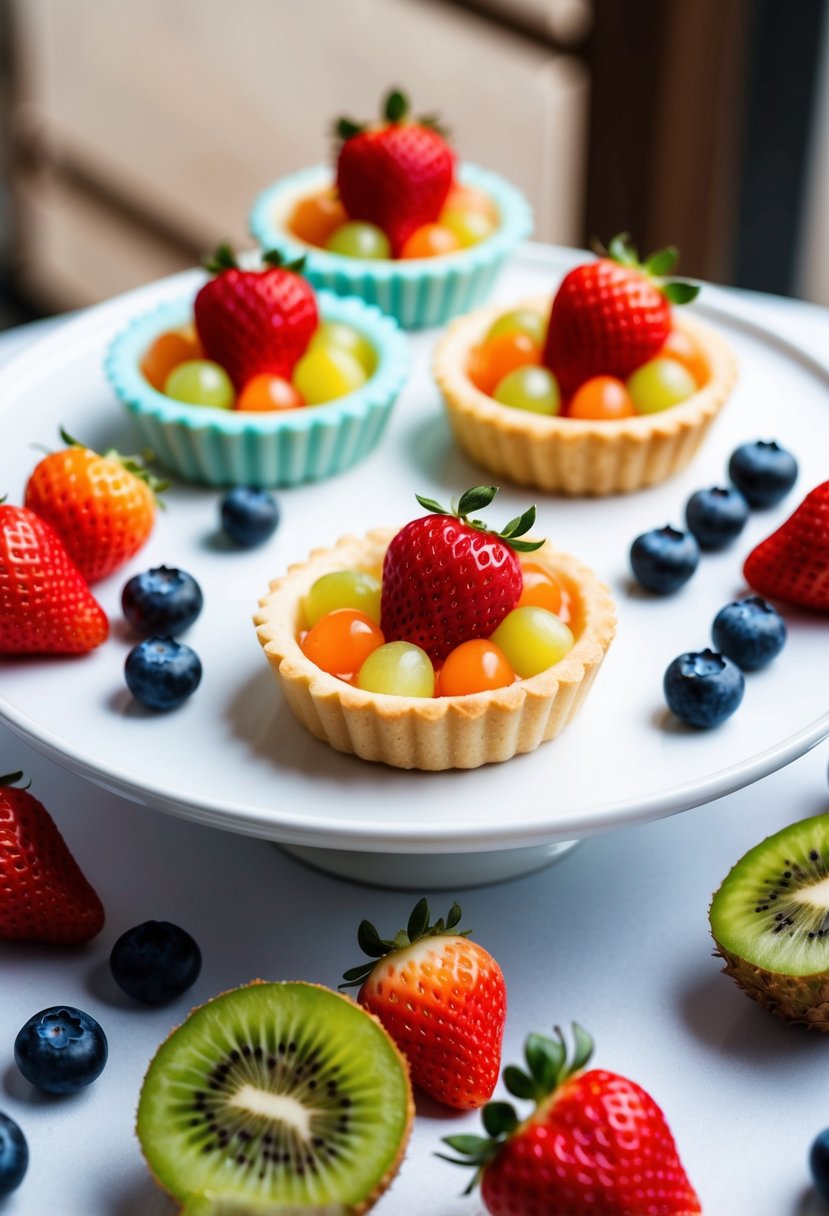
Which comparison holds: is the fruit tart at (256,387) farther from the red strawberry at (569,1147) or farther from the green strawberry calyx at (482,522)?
the red strawberry at (569,1147)

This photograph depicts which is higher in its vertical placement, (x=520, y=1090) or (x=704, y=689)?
(x=704, y=689)

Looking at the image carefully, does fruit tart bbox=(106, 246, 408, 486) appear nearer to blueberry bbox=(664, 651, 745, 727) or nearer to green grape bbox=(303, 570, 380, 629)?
green grape bbox=(303, 570, 380, 629)

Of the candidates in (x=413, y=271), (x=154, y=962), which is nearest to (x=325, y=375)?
(x=413, y=271)

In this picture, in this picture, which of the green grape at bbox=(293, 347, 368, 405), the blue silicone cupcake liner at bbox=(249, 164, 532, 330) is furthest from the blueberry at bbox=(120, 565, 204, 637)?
Result: the blue silicone cupcake liner at bbox=(249, 164, 532, 330)

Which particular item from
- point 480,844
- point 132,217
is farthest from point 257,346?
point 132,217

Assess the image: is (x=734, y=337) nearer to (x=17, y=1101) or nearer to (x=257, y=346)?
(x=257, y=346)

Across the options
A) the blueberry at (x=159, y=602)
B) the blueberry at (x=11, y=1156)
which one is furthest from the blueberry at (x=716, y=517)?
the blueberry at (x=11, y=1156)

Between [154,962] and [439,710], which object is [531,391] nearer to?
[439,710]
